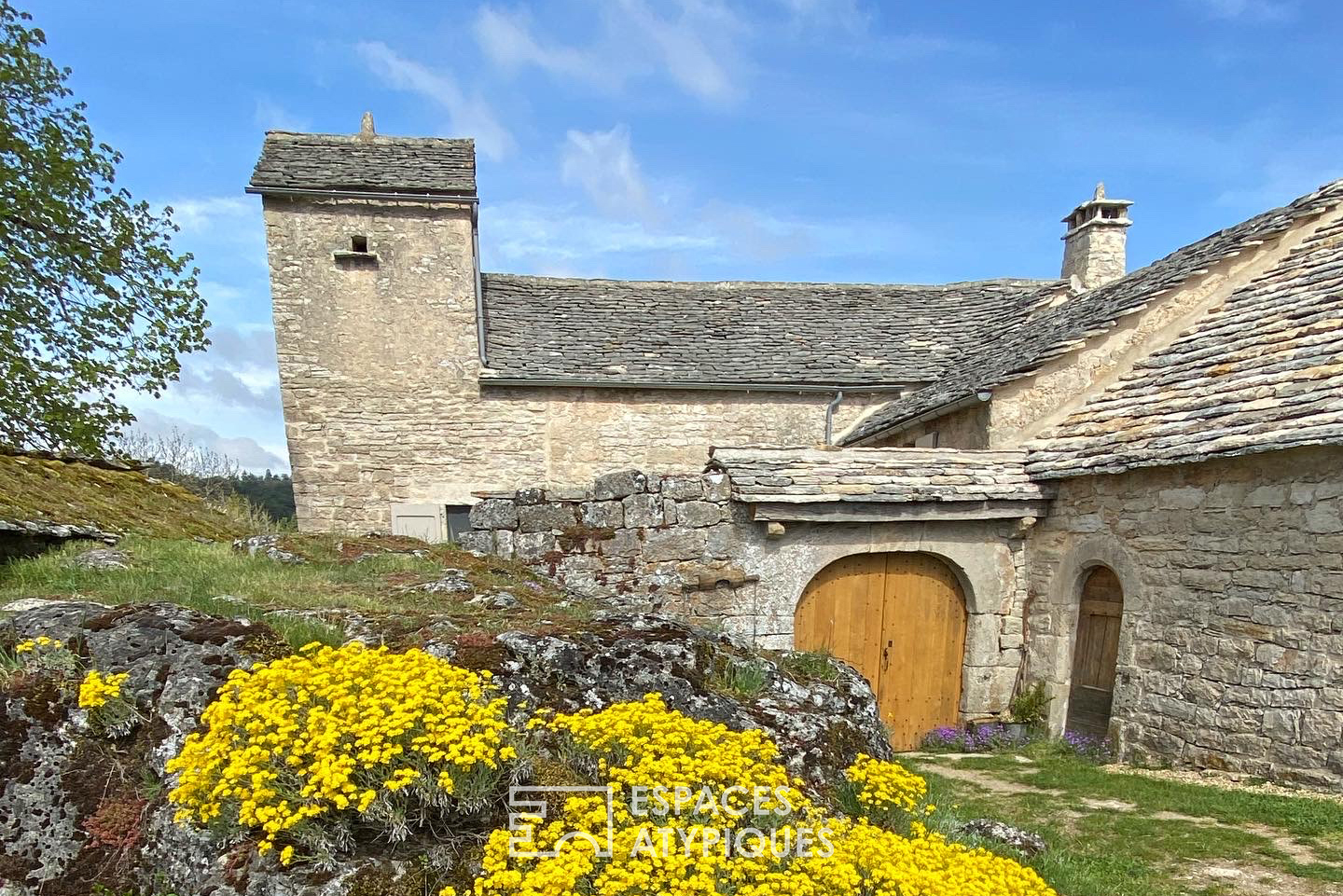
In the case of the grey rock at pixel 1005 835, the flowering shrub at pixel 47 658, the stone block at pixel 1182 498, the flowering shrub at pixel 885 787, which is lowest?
the grey rock at pixel 1005 835

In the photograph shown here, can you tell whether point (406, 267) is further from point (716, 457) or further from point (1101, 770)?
point (1101, 770)

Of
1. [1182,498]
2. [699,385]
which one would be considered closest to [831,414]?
[699,385]

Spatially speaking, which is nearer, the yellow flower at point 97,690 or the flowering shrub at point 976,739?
the yellow flower at point 97,690

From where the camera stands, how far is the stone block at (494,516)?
25.6 ft

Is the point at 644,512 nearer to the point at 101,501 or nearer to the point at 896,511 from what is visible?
the point at 896,511

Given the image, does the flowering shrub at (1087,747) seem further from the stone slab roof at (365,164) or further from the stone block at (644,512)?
the stone slab roof at (365,164)

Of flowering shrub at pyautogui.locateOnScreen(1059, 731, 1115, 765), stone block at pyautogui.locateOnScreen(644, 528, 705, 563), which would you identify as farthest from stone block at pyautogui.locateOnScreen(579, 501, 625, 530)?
flowering shrub at pyautogui.locateOnScreen(1059, 731, 1115, 765)

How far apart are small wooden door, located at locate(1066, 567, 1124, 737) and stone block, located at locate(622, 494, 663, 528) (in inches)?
184

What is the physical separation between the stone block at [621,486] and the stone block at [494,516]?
2.92 feet

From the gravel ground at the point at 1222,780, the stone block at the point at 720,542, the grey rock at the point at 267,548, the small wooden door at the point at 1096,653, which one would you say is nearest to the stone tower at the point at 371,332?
the grey rock at the point at 267,548

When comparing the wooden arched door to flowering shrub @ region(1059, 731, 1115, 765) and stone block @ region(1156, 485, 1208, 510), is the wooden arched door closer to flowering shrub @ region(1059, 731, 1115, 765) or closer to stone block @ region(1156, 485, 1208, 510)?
flowering shrub @ region(1059, 731, 1115, 765)

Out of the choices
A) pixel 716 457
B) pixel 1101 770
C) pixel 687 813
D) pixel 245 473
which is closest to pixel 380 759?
pixel 687 813

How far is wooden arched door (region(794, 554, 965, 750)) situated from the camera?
812cm

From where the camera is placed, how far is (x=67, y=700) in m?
3.19
